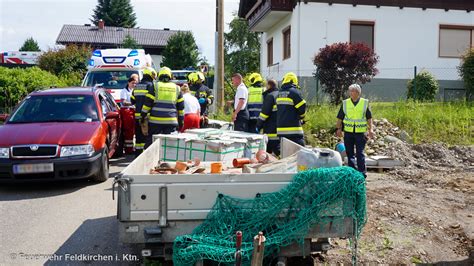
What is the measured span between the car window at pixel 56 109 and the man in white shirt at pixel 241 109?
275 centimetres

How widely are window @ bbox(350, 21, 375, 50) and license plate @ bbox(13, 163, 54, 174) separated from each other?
15780 millimetres

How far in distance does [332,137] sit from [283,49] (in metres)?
11.5

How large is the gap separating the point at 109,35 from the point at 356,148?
51805 millimetres

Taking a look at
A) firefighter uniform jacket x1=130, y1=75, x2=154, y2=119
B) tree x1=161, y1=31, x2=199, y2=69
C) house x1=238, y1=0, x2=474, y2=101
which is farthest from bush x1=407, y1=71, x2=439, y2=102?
tree x1=161, y1=31, x2=199, y2=69

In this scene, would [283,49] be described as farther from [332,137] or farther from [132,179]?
[132,179]

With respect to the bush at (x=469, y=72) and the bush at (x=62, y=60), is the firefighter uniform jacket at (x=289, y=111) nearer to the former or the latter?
the bush at (x=469, y=72)

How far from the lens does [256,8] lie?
24344 millimetres

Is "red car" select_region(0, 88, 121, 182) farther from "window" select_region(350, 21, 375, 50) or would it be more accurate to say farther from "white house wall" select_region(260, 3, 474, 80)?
"window" select_region(350, 21, 375, 50)

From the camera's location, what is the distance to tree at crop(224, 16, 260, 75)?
140 ft

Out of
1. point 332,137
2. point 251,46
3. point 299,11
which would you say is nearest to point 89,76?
point 332,137

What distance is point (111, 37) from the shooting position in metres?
55.8

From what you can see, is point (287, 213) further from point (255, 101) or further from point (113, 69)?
point (113, 69)

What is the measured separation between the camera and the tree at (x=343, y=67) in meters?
15.9

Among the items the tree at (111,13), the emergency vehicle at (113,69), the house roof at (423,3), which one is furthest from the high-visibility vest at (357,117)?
the tree at (111,13)
